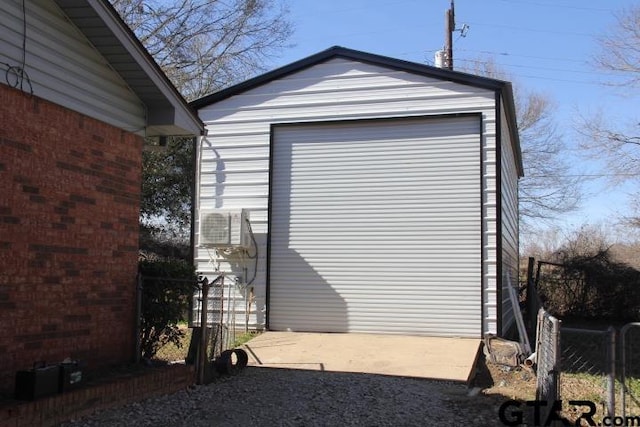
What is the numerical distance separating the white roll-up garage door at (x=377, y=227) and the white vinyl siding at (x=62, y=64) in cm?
526

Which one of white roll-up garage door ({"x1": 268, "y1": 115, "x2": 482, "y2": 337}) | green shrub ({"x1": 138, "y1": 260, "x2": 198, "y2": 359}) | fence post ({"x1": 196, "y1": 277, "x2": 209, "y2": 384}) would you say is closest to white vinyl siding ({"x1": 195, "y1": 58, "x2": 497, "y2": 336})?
white roll-up garage door ({"x1": 268, "y1": 115, "x2": 482, "y2": 337})

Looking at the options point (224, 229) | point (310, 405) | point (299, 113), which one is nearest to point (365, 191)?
point (299, 113)

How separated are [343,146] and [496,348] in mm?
4954

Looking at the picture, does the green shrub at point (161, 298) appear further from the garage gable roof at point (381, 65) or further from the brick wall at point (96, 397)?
the garage gable roof at point (381, 65)

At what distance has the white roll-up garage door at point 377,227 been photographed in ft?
38.4

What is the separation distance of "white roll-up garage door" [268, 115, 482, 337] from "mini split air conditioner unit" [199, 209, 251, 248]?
0.68 meters

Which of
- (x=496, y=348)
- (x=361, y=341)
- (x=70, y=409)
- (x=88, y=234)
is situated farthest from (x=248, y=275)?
(x=70, y=409)

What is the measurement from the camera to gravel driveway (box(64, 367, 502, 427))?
6.14 meters

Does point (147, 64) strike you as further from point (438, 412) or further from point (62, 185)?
point (438, 412)

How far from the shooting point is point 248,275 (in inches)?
500

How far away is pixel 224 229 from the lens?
1223 centimetres

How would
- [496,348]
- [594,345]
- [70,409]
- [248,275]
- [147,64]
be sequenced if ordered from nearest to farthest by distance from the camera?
[70,409] < [147,64] < [496,348] < [248,275] < [594,345]

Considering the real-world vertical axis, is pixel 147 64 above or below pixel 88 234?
above

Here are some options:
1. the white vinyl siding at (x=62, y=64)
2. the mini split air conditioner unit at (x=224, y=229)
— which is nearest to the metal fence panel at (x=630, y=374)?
the white vinyl siding at (x=62, y=64)
